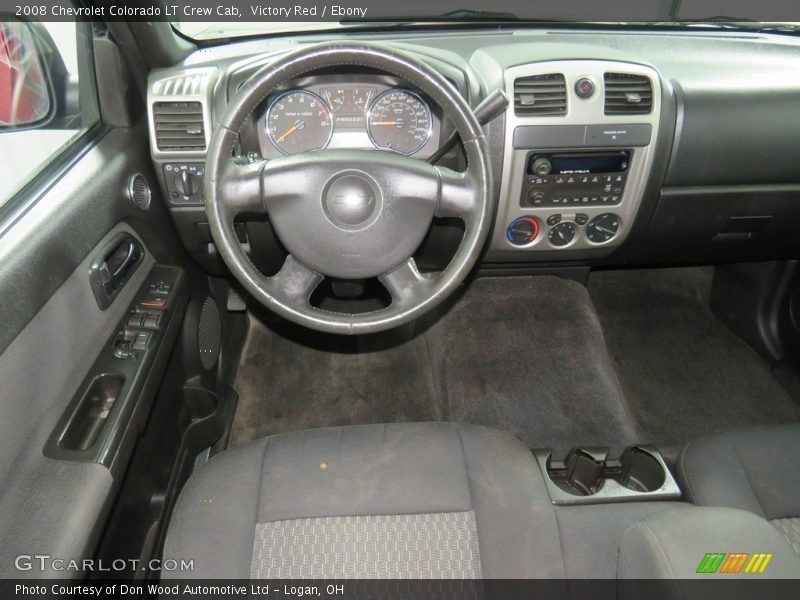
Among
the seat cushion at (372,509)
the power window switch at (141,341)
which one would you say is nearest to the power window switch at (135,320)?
the power window switch at (141,341)

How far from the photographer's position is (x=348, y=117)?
165cm

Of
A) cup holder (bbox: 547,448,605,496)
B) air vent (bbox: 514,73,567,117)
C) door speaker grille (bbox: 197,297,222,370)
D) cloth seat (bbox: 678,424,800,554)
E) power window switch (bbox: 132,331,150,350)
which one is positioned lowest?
door speaker grille (bbox: 197,297,222,370)

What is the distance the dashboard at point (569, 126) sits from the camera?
1.64 m

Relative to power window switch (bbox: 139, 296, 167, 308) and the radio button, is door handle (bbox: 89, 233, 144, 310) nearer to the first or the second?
power window switch (bbox: 139, 296, 167, 308)

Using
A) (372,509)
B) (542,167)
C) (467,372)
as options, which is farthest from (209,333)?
(542,167)

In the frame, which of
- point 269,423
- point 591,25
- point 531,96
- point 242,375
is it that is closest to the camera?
point 531,96

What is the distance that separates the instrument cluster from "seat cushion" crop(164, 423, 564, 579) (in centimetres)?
79

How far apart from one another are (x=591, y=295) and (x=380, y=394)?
1.09 m

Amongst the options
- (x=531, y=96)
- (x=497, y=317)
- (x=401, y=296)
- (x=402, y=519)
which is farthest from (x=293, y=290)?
(x=497, y=317)

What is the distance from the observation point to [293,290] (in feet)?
4.67

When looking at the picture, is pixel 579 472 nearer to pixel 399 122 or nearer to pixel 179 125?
pixel 399 122

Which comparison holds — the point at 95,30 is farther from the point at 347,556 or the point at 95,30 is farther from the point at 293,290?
the point at 347,556

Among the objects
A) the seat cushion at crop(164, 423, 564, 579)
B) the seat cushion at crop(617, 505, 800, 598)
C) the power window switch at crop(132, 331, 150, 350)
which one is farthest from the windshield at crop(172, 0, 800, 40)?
the seat cushion at crop(617, 505, 800, 598)

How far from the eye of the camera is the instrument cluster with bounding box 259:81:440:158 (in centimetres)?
161
